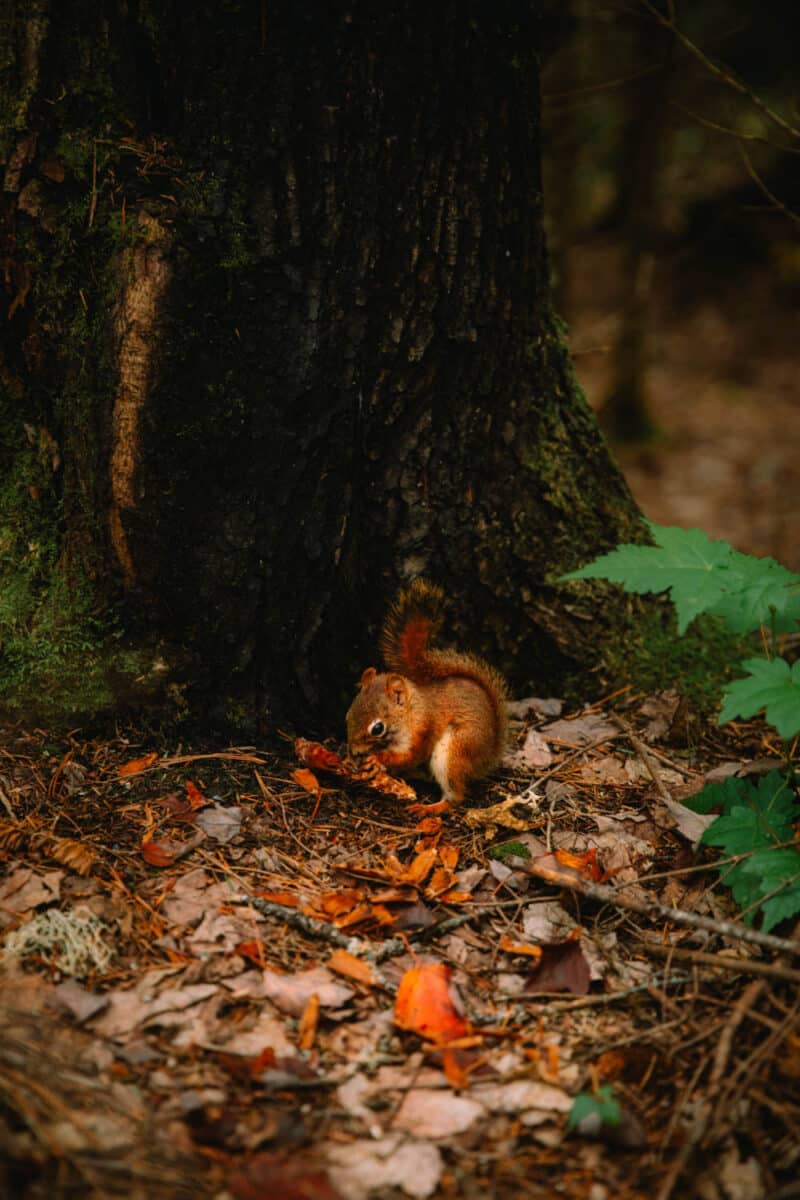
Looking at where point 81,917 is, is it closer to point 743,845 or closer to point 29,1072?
point 29,1072

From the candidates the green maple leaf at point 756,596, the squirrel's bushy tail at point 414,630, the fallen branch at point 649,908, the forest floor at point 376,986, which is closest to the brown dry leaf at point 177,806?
the forest floor at point 376,986

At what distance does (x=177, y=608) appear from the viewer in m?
2.78

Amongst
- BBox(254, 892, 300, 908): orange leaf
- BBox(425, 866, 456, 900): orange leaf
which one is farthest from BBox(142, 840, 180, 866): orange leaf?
BBox(425, 866, 456, 900): orange leaf

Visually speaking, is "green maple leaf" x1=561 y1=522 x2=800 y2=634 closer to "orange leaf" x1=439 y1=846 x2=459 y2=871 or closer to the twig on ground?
the twig on ground

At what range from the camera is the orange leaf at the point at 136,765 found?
264cm

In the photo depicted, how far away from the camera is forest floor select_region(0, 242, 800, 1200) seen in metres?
1.61

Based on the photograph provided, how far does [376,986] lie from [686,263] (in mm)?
9918

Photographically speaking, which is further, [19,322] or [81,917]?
[19,322]

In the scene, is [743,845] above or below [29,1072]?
above

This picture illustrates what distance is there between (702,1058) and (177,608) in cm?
187

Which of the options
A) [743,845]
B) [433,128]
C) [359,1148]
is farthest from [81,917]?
[433,128]

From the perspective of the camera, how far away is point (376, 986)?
203 centimetres

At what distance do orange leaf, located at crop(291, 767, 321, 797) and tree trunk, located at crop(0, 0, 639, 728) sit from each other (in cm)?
24

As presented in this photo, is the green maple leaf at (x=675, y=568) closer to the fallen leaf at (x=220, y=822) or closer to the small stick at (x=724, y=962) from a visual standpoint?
the small stick at (x=724, y=962)
